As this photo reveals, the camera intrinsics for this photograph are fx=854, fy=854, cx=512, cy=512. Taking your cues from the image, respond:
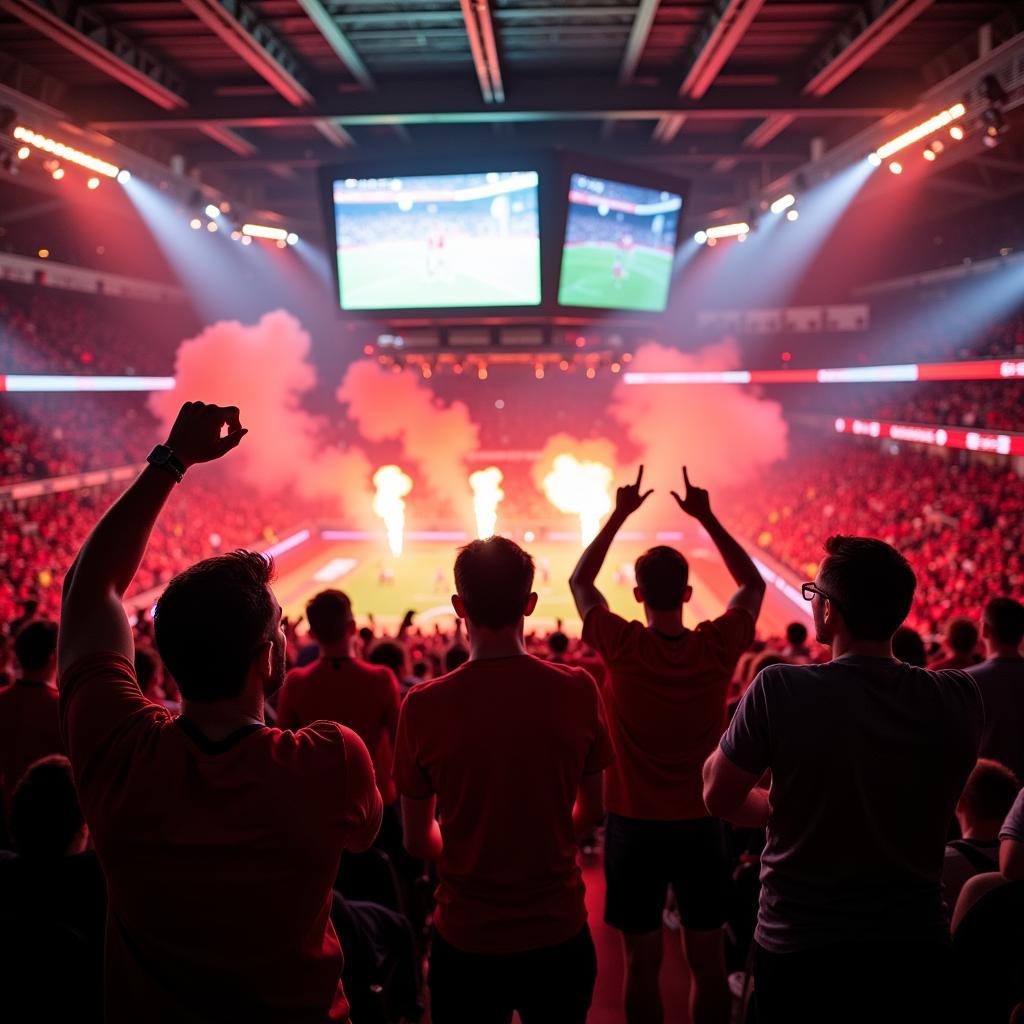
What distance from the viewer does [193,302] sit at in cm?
3428

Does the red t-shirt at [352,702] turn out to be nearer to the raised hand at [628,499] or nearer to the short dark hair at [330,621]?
the short dark hair at [330,621]

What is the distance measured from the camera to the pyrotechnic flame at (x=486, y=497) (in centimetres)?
3303

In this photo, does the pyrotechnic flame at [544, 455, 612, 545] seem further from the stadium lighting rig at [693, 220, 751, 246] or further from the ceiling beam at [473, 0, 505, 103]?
the ceiling beam at [473, 0, 505, 103]

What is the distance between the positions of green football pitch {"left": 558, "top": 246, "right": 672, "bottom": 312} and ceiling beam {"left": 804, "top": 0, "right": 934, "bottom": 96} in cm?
392

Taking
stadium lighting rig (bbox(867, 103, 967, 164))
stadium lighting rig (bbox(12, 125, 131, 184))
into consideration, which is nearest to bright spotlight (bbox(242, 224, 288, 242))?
stadium lighting rig (bbox(12, 125, 131, 184))

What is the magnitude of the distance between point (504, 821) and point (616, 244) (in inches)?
574

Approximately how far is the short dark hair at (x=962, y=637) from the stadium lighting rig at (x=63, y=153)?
50.1 feet

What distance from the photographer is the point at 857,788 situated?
2.20m

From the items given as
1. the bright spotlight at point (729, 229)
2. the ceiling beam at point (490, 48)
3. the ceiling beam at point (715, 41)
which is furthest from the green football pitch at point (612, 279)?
the bright spotlight at point (729, 229)

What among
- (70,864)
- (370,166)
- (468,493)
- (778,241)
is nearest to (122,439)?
(468,493)

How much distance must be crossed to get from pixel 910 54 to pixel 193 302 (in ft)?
91.2

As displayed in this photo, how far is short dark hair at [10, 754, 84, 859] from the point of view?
2.52m

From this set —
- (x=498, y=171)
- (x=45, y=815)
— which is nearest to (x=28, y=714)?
(x=45, y=815)

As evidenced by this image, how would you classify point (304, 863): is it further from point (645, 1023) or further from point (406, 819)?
point (645, 1023)
